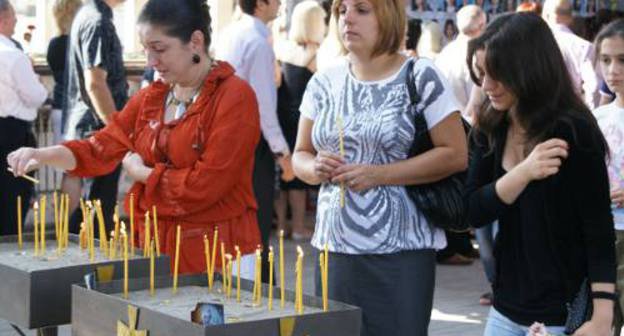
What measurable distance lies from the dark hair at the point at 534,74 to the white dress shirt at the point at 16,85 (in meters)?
5.44

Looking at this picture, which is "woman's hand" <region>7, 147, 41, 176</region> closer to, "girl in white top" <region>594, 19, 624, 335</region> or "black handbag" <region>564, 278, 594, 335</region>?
"black handbag" <region>564, 278, 594, 335</region>

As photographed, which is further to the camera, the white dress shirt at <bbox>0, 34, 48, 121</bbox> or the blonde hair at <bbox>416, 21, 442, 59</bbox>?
the blonde hair at <bbox>416, 21, 442, 59</bbox>

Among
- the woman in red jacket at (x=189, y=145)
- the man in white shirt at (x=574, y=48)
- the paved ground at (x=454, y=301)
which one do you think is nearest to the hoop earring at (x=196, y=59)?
the woman in red jacket at (x=189, y=145)

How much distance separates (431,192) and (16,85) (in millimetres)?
5048

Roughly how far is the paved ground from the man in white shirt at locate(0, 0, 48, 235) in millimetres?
1396

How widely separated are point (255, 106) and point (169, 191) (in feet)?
1.49

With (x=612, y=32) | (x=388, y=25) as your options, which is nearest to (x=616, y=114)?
(x=612, y=32)

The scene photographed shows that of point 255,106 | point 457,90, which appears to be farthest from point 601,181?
point 457,90

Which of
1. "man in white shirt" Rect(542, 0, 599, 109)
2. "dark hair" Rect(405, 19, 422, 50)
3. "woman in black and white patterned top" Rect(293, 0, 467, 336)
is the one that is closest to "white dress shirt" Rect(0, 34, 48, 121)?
"dark hair" Rect(405, 19, 422, 50)

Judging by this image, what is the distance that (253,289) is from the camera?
13.1ft

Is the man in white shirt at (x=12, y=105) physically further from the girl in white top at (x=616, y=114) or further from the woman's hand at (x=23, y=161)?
the girl in white top at (x=616, y=114)

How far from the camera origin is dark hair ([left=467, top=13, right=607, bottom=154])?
3.86 meters

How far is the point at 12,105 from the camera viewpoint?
8898mm

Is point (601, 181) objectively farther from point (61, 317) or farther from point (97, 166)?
point (97, 166)
